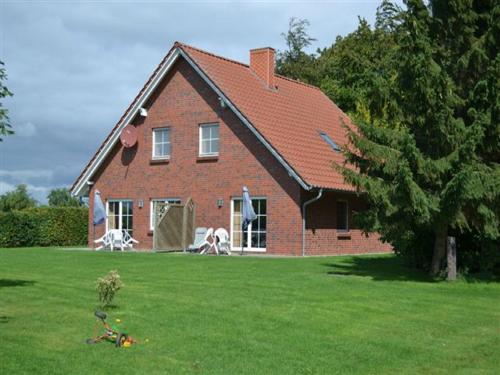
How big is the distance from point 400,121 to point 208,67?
465 inches

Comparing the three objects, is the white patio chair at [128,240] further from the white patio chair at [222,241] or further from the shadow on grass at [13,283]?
the shadow on grass at [13,283]

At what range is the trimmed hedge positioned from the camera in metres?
33.2

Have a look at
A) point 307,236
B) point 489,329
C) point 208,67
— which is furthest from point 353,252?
point 489,329

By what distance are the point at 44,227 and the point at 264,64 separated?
14.2m

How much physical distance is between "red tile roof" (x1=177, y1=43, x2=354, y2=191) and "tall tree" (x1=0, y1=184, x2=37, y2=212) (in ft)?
160

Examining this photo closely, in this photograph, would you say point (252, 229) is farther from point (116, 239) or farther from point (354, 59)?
point (354, 59)

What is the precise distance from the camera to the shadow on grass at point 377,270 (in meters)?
16.3

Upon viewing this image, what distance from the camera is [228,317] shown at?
390 inches

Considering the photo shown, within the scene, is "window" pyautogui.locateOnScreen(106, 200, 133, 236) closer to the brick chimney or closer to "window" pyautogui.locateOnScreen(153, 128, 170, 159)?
"window" pyautogui.locateOnScreen(153, 128, 170, 159)

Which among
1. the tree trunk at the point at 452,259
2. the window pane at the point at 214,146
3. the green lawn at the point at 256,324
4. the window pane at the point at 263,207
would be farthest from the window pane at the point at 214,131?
the tree trunk at the point at 452,259

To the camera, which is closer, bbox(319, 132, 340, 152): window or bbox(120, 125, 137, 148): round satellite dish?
bbox(319, 132, 340, 152): window

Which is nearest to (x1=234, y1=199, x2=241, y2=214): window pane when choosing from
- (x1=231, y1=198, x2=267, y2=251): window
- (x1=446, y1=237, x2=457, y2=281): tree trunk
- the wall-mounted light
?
(x1=231, y1=198, x2=267, y2=251): window

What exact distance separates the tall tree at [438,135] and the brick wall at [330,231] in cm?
744

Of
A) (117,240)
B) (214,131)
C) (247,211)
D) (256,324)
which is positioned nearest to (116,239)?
(117,240)
